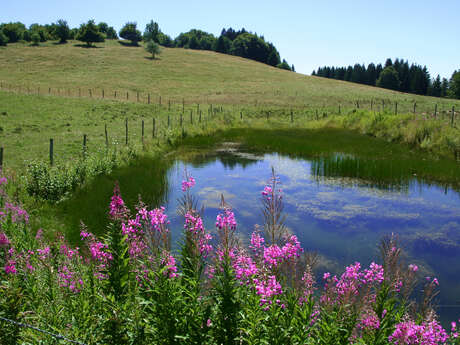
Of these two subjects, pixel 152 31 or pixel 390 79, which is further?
pixel 152 31

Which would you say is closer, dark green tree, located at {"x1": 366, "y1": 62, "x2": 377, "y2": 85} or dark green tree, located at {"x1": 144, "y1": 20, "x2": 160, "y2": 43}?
dark green tree, located at {"x1": 366, "y1": 62, "x2": 377, "y2": 85}

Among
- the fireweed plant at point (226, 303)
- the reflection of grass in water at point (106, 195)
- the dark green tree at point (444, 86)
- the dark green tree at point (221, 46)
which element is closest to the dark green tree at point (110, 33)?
the dark green tree at point (221, 46)

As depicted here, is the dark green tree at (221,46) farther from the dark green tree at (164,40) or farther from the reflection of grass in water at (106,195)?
the reflection of grass in water at (106,195)

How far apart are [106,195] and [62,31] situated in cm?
10146

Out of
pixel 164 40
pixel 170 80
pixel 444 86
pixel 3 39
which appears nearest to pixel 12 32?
pixel 3 39

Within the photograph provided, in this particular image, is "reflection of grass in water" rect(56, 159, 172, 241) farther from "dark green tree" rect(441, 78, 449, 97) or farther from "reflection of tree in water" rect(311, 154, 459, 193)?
"dark green tree" rect(441, 78, 449, 97)

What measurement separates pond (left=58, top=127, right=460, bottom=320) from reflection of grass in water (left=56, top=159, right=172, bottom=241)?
0.05m

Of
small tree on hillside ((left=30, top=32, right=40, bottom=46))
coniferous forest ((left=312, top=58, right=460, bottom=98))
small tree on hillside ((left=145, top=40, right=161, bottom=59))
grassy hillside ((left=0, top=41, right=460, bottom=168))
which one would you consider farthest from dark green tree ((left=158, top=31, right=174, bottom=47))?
coniferous forest ((left=312, top=58, right=460, bottom=98))

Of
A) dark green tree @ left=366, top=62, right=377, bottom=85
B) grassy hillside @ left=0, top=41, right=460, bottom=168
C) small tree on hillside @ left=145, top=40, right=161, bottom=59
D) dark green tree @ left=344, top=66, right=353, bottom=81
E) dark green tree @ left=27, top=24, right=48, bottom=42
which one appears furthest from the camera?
dark green tree @ left=344, top=66, right=353, bottom=81

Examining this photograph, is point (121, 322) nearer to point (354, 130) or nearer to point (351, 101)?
point (354, 130)

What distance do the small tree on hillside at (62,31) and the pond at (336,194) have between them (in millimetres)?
91006

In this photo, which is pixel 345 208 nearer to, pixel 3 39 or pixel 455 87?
pixel 3 39

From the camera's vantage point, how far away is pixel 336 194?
596 inches

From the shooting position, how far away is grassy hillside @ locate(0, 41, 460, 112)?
176 feet
